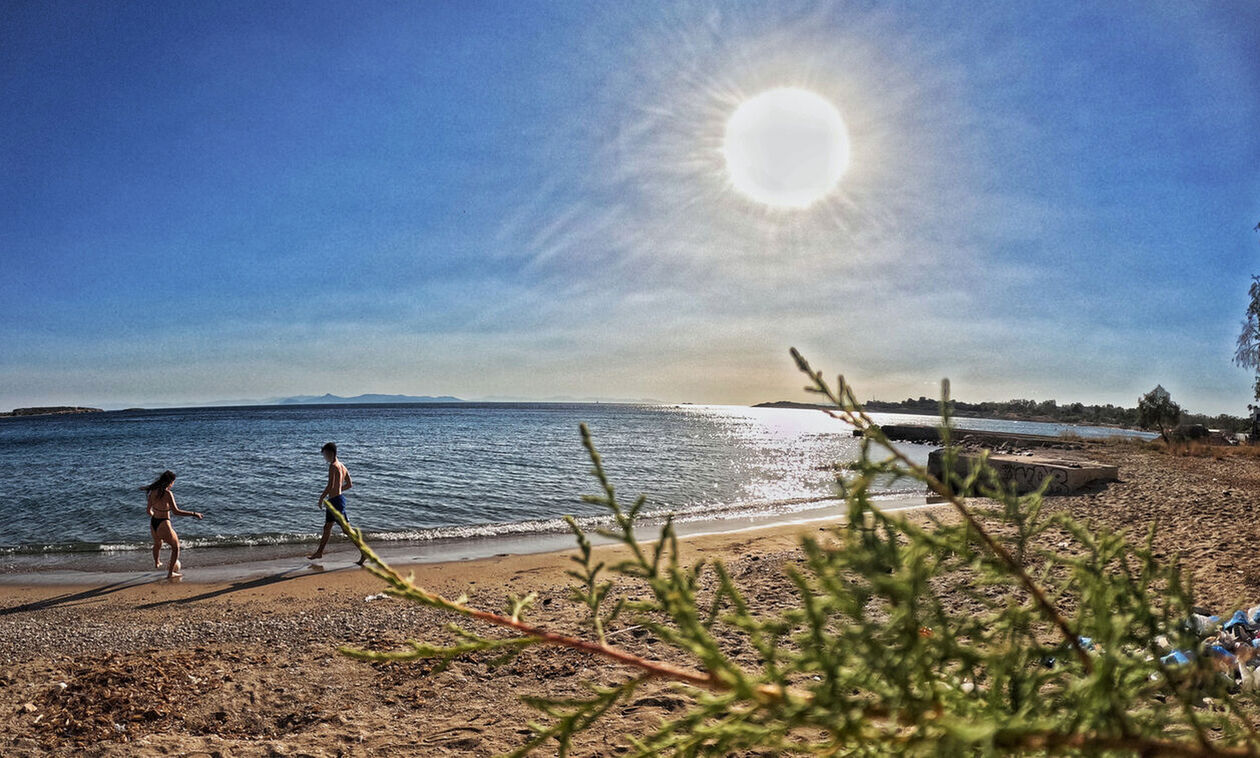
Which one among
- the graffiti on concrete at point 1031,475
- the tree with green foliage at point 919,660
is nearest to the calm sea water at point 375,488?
the tree with green foliage at point 919,660

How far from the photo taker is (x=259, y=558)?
1402cm

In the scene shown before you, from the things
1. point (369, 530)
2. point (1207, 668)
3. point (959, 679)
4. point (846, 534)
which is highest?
point (846, 534)

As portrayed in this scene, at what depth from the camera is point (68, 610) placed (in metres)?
10.1

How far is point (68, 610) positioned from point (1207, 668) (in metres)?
14.1

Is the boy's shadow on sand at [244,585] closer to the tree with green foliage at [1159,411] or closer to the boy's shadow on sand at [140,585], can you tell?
the boy's shadow on sand at [140,585]

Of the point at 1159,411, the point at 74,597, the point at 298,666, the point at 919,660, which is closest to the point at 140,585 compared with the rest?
the point at 74,597

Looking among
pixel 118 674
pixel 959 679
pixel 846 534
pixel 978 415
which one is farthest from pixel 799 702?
pixel 978 415

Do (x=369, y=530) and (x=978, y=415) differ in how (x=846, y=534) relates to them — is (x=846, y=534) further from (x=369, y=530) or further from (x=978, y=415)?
(x=978, y=415)

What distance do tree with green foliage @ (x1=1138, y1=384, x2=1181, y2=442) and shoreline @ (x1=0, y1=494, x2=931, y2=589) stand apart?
52.1m

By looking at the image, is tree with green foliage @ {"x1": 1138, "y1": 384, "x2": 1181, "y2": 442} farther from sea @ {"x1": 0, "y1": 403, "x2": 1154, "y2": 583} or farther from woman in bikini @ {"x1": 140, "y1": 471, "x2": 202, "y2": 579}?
woman in bikini @ {"x1": 140, "y1": 471, "x2": 202, "y2": 579}

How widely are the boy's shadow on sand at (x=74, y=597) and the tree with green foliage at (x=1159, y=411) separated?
66792 mm

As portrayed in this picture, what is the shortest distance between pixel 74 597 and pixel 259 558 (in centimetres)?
342

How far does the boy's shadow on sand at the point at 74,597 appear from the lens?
1024 cm

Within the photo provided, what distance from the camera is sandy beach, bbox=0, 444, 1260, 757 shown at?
5.23 metres
